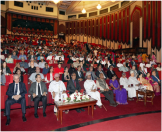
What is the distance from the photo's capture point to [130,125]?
2736 mm

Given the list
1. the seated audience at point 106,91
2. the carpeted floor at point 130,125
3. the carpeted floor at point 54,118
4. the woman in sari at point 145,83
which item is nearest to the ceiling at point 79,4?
the woman in sari at point 145,83

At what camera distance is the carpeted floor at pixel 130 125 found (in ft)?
8.53

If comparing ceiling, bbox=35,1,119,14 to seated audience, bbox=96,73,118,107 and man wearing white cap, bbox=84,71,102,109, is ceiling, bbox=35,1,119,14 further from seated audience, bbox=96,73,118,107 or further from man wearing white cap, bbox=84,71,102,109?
man wearing white cap, bbox=84,71,102,109

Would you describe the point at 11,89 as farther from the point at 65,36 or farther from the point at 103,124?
the point at 65,36

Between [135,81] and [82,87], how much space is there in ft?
7.24

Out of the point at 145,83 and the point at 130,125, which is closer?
the point at 130,125

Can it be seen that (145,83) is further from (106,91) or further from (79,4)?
(79,4)

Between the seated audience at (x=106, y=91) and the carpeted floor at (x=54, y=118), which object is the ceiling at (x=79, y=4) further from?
the carpeted floor at (x=54, y=118)

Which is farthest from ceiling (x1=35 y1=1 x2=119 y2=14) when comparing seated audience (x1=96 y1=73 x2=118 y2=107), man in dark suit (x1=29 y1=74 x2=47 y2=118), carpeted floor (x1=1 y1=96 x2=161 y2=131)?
carpeted floor (x1=1 y1=96 x2=161 y2=131)

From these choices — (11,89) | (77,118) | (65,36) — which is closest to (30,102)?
(11,89)

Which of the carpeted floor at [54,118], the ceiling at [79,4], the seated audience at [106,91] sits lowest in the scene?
the carpeted floor at [54,118]

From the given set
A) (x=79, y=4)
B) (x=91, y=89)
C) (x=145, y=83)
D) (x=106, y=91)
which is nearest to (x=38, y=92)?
(x=91, y=89)

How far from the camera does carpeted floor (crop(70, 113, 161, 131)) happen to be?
8.53 feet

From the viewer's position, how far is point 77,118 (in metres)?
3.14
